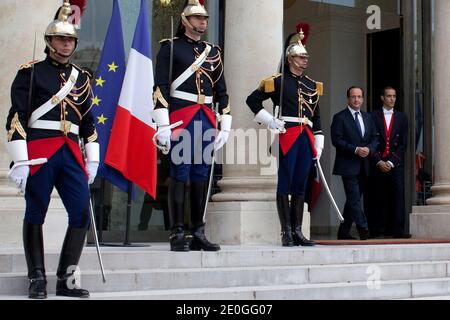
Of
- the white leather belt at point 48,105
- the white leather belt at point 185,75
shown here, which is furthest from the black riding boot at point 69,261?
the white leather belt at point 185,75

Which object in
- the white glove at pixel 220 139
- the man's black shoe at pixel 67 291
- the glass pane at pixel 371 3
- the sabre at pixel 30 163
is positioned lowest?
the man's black shoe at pixel 67 291

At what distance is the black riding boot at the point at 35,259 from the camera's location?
23.2 feet

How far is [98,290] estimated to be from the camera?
7566 millimetres

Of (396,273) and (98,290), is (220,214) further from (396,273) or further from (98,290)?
(98,290)

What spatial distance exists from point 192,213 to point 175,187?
0.33 m

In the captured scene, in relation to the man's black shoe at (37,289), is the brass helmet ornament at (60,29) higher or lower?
higher

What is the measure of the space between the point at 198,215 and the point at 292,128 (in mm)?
1766

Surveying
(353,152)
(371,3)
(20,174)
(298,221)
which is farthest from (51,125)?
(371,3)

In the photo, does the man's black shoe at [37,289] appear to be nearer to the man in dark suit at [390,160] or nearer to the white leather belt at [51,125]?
the white leather belt at [51,125]

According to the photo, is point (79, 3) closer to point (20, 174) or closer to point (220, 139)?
point (220, 139)


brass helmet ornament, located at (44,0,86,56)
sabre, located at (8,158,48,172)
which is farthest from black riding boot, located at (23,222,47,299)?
brass helmet ornament, located at (44,0,86,56)

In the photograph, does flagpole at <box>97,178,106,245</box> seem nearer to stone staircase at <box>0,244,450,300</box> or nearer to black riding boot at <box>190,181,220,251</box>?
stone staircase at <box>0,244,450,300</box>

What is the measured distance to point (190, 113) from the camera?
8906mm

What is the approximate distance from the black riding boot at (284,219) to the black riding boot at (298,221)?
0.41 ft
